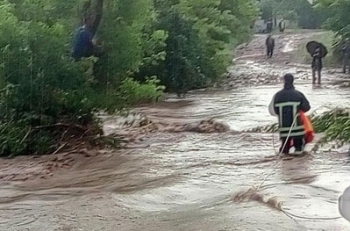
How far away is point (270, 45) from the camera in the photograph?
17.8 feet

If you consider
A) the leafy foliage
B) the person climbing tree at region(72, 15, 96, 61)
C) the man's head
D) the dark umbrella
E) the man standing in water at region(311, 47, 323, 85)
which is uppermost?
the leafy foliage

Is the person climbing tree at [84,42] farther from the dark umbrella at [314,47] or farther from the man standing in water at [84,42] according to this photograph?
the dark umbrella at [314,47]

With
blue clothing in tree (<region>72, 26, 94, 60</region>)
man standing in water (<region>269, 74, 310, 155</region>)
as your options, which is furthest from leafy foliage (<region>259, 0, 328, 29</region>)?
blue clothing in tree (<region>72, 26, 94, 60</region>)

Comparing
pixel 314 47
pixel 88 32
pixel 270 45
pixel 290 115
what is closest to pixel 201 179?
pixel 290 115

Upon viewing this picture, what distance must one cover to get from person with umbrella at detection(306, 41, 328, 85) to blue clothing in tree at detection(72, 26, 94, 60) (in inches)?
63.9

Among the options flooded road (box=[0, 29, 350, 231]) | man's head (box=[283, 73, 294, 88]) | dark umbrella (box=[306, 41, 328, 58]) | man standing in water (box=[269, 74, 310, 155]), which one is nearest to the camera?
flooded road (box=[0, 29, 350, 231])

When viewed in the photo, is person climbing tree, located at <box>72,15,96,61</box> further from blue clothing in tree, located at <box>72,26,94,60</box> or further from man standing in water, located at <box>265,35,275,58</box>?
man standing in water, located at <box>265,35,275,58</box>

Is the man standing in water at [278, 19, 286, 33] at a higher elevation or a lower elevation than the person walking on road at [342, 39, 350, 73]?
higher

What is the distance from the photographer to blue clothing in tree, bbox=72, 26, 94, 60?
5.64 meters

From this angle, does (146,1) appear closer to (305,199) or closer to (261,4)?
(261,4)

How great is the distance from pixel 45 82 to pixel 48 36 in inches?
13.6

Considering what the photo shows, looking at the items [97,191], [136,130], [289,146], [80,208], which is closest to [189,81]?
[136,130]

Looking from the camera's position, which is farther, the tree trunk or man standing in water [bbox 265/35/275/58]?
the tree trunk

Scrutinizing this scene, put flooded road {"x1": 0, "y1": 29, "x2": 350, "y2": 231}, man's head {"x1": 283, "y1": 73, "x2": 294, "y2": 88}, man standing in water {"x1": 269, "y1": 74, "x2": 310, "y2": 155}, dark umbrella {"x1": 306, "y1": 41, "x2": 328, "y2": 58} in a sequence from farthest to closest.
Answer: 1. dark umbrella {"x1": 306, "y1": 41, "x2": 328, "y2": 58}
2. man's head {"x1": 283, "y1": 73, "x2": 294, "y2": 88}
3. man standing in water {"x1": 269, "y1": 74, "x2": 310, "y2": 155}
4. flooded road {"x1": 0, "y1": 29, "x2": 350, "y2": 231}
